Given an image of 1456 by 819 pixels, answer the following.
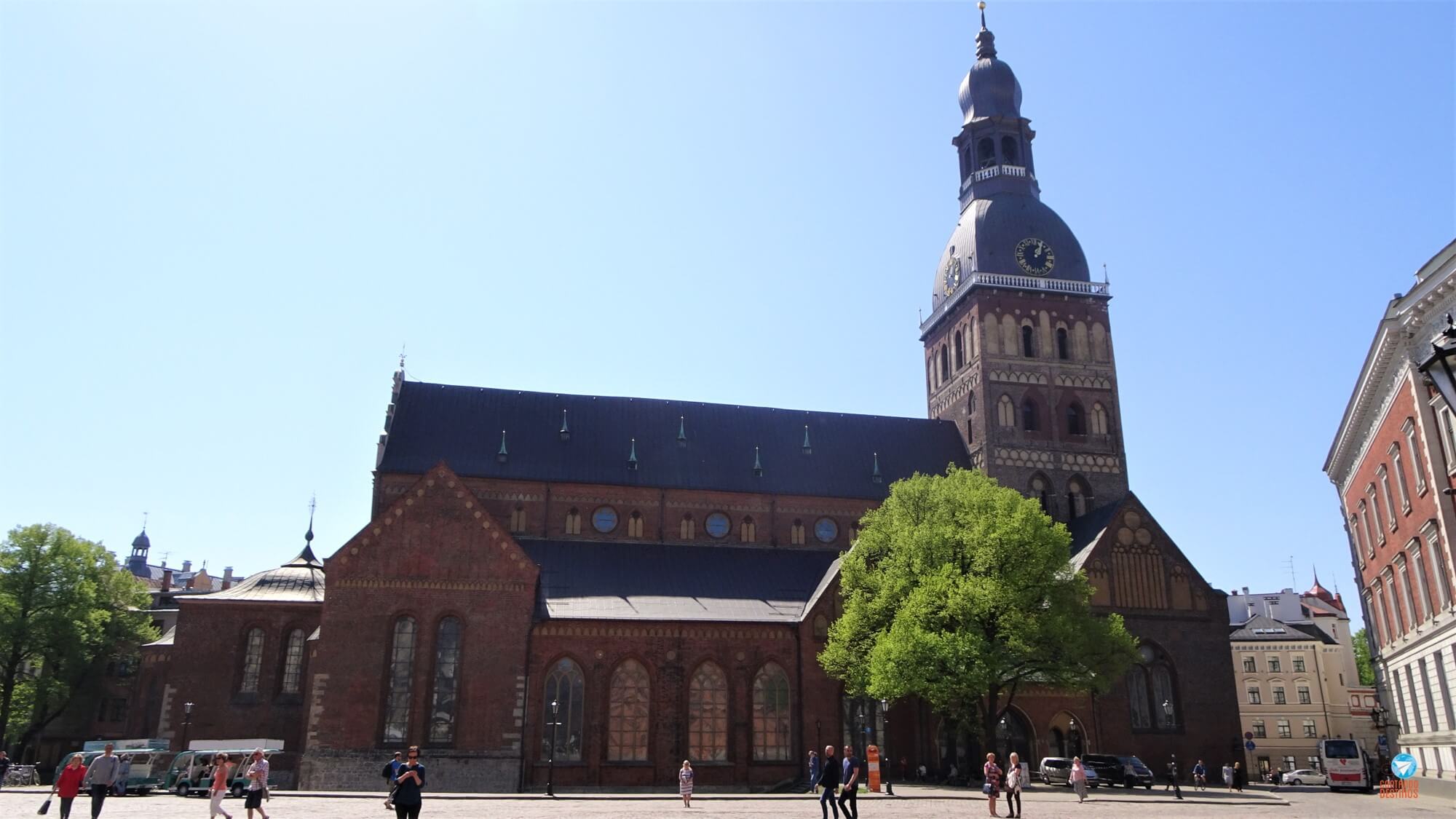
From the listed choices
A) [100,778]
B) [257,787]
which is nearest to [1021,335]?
[257,787]

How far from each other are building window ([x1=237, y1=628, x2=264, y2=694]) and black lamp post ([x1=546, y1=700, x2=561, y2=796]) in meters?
13.3

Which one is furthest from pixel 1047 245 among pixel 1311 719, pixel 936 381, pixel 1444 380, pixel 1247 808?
pixel 1444 380

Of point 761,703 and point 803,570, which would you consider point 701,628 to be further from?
point 803,570

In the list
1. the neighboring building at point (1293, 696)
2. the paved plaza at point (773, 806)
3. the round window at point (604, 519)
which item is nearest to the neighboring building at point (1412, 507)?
the paved plaza at point (773, 806)

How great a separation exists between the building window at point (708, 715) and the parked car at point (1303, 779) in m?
36.1

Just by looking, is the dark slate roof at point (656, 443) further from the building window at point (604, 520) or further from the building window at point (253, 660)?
the building window at point (253, 660)

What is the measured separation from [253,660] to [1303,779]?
182 ft

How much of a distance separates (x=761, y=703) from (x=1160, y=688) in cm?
1821

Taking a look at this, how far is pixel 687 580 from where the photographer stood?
1887 inches

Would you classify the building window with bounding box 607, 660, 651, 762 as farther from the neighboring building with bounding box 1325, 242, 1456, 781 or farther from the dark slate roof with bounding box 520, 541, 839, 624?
the neighboring building with bounding box 1325, 242, 1456, 781

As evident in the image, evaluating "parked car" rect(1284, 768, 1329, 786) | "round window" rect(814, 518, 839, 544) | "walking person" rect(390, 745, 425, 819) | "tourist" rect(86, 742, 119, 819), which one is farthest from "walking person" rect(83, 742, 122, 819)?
"parked car" rect(1284, 768, 1329, 786)

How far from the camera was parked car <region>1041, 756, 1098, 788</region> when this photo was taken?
41444 millimetres

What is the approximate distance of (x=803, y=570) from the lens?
50281 millimetres

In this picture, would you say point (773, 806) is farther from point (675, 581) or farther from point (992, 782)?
point (675, 581)
